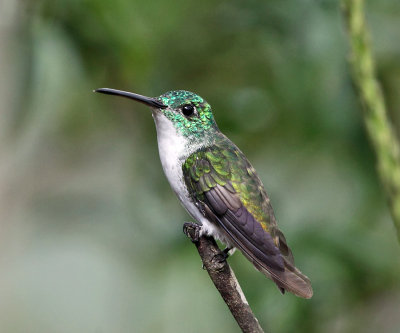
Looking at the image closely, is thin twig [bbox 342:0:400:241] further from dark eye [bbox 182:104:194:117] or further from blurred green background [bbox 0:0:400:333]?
blurred green background [bbox 0:0:400:333]

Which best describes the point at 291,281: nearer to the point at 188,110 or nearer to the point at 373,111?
the point at 373,111

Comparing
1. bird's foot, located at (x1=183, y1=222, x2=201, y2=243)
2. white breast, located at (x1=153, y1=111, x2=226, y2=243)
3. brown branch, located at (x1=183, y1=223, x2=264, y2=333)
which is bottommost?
brown branch, located at (x1=183, y1=223, x2=264, y2=333)

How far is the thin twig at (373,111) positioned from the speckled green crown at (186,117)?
38.7 inches

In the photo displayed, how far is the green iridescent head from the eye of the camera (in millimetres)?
2789

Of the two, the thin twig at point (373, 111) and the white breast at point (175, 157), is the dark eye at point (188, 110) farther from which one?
the thin twig at point (373, 111)

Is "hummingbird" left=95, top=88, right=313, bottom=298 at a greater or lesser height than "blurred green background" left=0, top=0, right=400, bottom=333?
lesser

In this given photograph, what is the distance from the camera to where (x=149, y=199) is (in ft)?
12.4

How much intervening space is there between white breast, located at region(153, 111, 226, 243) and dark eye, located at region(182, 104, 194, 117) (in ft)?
0.30

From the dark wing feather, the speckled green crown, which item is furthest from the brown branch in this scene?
the speckled green crown

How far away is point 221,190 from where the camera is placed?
2504 millimetres

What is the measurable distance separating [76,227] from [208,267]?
7.98ft

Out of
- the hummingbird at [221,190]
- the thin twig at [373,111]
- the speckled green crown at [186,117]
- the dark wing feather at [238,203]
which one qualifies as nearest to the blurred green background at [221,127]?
the speckled green crown at [186,117]

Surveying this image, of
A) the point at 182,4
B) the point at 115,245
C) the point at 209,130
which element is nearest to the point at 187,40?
the point at 182,4

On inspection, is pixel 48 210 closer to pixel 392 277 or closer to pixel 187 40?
pixel 187 40
